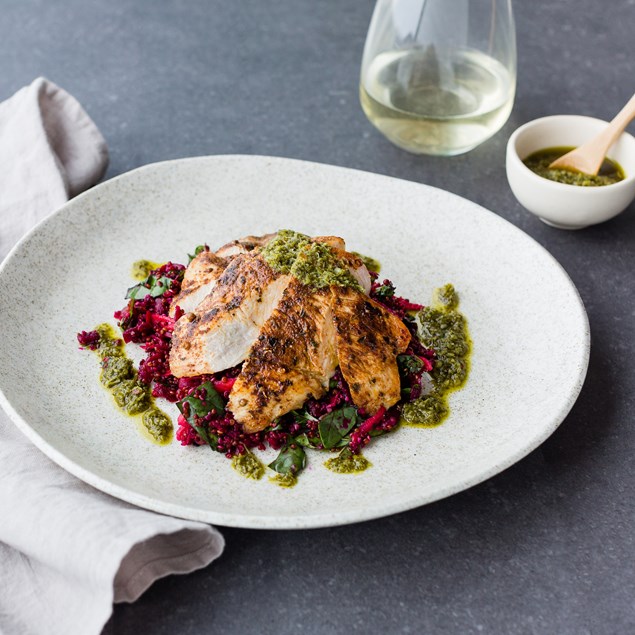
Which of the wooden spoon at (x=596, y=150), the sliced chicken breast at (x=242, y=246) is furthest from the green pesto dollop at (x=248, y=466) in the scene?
the wooden spoon at (x=596, y=150)

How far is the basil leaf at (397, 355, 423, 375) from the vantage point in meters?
4.11

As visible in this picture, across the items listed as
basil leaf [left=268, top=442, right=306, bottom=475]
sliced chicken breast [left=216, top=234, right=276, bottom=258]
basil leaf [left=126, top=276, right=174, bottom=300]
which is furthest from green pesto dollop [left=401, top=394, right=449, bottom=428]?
basil leaf [left=126, top=276, right=174, bottom=300]

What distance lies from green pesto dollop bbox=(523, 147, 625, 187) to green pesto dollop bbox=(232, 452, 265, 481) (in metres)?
Result: 2.66

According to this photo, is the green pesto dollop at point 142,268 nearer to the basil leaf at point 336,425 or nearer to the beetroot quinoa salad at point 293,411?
the beetroot quinoa salad at point 293,411

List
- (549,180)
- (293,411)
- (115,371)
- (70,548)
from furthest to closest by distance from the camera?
(549,180) → (115,371) → (293,411) → (70,548)

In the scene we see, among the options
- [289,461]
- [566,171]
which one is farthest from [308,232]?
[289,461]

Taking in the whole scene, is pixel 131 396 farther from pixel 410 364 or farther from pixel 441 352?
pixel 441 352

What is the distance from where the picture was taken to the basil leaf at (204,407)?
12.5 feet

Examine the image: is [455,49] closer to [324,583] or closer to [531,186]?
[531,186]

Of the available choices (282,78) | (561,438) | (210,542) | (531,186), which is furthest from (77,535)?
(282,78)

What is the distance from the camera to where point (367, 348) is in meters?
3.94

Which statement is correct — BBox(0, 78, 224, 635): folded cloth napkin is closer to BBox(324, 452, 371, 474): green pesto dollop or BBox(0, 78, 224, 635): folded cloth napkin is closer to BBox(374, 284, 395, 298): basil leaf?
BBox(324, 452, 371, 474): green pesto dollop

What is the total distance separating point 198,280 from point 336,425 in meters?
1.09

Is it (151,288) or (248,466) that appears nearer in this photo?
(248,466)
